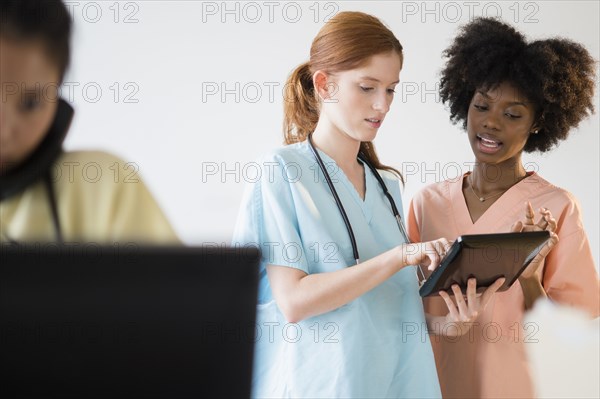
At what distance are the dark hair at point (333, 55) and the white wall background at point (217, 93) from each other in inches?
42.7

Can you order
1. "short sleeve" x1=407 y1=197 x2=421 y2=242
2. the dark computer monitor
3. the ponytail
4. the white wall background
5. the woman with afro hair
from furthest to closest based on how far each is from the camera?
1. the white wall background
2. "short sleeve" x1=407 y1=197 x2=421 y2=242
3. the woman with afro hair
4. the ponytail
5. the dark computer monitor

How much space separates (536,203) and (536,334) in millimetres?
612

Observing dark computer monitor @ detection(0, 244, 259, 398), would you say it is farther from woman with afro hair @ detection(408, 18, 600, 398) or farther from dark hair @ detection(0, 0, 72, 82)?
woman with afro hair @ detection(408, 18, 600, 398)

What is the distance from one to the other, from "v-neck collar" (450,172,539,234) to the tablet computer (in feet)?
0.84

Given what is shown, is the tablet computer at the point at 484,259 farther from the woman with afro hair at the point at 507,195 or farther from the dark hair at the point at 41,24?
the dark hair at the point at 41,24

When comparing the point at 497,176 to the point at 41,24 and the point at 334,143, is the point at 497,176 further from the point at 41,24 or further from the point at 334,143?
the point at 41,24

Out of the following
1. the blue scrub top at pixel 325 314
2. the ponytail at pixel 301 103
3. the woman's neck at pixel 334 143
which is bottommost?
the blue scrub top at pixel 325 314

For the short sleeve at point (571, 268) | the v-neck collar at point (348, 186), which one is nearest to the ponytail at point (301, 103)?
the v-neck collar at point (348, 186)

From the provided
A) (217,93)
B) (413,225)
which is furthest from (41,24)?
(217,93)

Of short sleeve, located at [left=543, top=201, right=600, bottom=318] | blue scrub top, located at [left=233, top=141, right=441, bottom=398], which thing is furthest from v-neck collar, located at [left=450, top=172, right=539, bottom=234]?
blue scrub top, located at [left=233, top=141, right=441, bottom=398]

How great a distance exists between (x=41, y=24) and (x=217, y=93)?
1778 mm

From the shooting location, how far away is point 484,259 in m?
1.37

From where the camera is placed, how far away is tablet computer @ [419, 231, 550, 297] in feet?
4.22

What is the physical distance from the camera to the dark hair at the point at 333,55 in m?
1.44
